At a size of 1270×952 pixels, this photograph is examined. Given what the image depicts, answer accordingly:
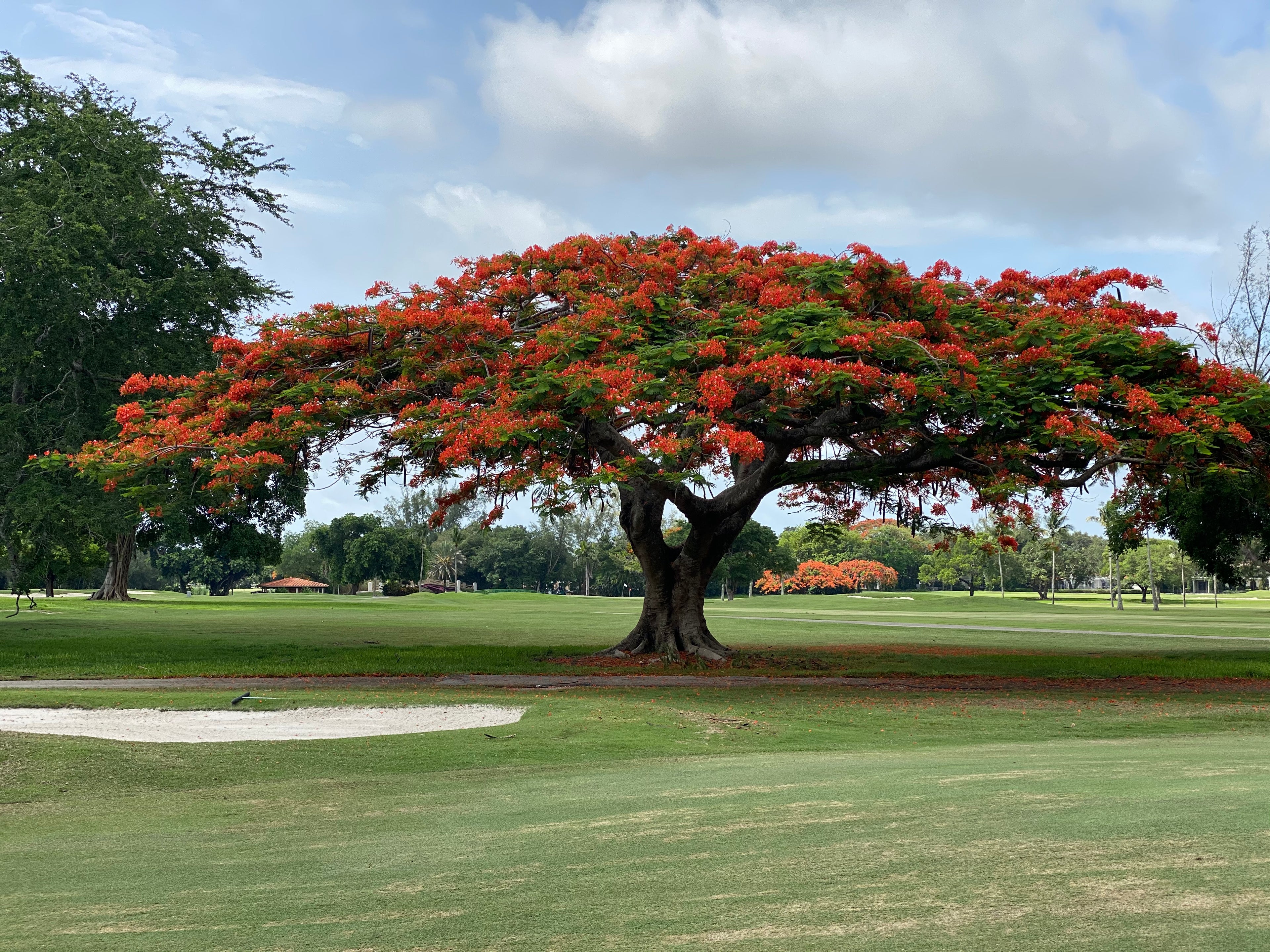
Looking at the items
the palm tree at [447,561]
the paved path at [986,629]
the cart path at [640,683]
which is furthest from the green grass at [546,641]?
the palm tree at [447,561]

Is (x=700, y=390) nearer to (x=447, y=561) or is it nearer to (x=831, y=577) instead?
(x=831, y=577)

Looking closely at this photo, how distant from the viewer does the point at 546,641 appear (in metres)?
34.9

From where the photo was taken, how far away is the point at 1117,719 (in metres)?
16.5

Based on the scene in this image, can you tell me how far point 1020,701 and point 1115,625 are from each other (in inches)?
1495

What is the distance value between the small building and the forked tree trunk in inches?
4348

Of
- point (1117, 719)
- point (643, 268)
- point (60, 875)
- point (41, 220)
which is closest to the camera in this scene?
point (60, 875)

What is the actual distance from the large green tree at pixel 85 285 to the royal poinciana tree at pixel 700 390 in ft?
11.4

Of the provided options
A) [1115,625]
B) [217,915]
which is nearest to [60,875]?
[217,915]

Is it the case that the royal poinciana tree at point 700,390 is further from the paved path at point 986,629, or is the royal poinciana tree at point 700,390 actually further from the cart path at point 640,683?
the paved path at point 986,629

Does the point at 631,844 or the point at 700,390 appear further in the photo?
the point at 700,390

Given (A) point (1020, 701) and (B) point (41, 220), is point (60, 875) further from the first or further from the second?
(B) point (41, 220)

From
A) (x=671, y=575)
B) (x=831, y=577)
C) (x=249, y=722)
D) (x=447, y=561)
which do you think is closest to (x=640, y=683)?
(x=671, y=575)

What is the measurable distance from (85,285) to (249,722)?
53.2 ft

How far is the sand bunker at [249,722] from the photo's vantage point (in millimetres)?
14352
